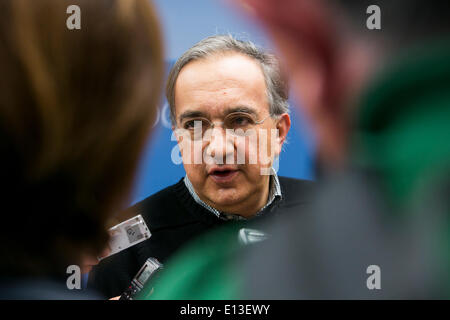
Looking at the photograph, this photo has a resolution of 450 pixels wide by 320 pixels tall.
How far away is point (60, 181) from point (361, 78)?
106 cm

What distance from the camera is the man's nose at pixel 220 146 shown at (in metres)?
1.44

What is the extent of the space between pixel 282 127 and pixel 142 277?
2.38 ft

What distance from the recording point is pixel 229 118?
1.44 metres

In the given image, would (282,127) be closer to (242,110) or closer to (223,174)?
(242,110)

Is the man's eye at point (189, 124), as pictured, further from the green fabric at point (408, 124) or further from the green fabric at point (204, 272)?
the green fabric at point (408, 124)

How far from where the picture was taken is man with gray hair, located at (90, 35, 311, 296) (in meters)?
1.45

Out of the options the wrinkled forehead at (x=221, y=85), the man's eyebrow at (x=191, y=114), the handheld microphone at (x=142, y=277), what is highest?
the wrinkled forehead at (x=221, y=85)

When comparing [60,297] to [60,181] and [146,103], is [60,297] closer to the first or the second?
[60,181]

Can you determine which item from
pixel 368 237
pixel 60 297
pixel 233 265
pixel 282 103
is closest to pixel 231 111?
pixel 282 103

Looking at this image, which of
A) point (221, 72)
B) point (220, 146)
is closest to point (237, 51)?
point (221, 72)

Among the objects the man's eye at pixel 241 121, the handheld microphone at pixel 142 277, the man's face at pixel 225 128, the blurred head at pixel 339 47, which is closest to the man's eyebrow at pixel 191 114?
the man's face at pixel 225 128

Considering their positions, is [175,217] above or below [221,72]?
below

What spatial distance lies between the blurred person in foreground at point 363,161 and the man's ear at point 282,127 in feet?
0.31

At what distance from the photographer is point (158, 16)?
1.47m
